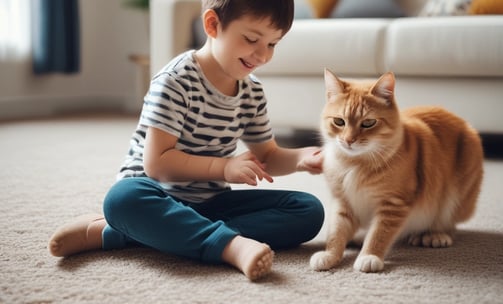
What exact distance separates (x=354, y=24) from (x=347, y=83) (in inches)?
47.2

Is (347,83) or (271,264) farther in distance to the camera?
(347,83)

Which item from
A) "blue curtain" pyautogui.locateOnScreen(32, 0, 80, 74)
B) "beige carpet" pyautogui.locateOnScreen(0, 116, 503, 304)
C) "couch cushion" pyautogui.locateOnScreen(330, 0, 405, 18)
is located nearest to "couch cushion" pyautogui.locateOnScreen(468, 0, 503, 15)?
"couch cushion" pyautogui.locateOnScreen(330, 0, 405, 18)

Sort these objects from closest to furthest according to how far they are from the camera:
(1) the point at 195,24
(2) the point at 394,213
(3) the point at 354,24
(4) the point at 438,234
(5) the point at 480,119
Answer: (2) the point at 394,213, (4) the point at 438,234, (5) the point at 480,119, (3) the point at 354,24, (1) the point at 195,24

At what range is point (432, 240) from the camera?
1270 millimetres

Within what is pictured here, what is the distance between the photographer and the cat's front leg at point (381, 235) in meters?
1.08

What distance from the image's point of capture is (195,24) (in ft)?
8.99

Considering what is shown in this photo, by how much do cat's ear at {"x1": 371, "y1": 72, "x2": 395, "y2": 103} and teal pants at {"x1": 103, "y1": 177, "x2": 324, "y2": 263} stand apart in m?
0.26

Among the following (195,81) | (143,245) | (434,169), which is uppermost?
(195,81)

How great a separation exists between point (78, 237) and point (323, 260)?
1.56 feet

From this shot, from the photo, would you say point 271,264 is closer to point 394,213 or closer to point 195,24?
point 394,213

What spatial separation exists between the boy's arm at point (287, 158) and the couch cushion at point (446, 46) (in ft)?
3.53

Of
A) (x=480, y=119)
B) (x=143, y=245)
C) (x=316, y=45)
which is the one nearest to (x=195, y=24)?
(x=316, y=45)

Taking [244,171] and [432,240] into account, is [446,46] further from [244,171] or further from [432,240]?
[244,171]

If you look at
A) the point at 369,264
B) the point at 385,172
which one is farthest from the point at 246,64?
the point at 369,264
